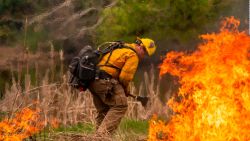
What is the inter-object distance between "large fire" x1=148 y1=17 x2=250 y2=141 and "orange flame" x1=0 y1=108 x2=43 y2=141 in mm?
1508

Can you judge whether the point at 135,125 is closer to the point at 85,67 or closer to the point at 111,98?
the point at 111,98

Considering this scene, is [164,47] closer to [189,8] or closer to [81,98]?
[189,8]

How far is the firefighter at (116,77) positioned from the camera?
26.0 ft

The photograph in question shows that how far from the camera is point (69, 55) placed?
2139 centimetres

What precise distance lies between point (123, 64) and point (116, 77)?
8.7 inches

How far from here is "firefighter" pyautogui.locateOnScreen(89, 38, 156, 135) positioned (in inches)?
312

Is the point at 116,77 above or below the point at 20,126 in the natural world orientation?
above

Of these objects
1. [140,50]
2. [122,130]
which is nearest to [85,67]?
[140,50]

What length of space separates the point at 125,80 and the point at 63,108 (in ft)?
9.35

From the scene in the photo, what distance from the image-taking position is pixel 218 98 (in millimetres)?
6887

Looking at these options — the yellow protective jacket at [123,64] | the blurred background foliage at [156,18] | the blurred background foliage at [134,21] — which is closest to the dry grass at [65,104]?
the yellow protective jacket at [123,64]

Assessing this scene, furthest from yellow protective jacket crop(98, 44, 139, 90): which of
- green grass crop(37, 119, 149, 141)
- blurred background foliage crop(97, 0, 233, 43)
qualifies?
blurred background foliage crop(97, 0, 233, 43)

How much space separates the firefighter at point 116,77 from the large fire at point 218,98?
728mm

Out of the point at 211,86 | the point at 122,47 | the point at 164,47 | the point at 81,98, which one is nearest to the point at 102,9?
the point at 164,47
